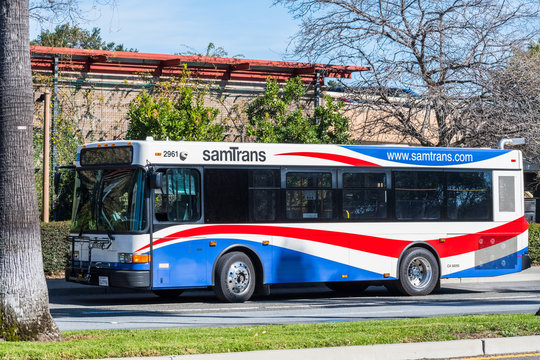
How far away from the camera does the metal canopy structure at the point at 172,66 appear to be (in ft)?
80.2

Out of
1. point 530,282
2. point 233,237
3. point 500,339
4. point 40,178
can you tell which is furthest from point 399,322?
point 40,178

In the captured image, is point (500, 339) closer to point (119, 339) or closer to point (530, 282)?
point (119, 339)

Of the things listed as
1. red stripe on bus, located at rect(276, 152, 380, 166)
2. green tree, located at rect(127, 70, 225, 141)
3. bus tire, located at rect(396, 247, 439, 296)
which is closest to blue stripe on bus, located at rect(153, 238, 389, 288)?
bus tire, located at rect(396, 247, 439, 296)

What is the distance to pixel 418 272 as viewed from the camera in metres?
18.7

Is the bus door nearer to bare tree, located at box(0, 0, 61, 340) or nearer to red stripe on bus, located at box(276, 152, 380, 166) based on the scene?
red stripe on bus, located at box(276, 152, 380, 166)

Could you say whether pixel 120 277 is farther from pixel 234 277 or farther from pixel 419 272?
pixel 419 272

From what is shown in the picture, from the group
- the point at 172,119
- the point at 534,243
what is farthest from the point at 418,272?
the point at 534,243

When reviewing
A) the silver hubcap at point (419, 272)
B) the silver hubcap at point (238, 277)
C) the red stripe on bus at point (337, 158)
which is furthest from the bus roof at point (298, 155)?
the silver hubcap at point (419, 272)

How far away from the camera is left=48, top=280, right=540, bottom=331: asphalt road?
13.5m

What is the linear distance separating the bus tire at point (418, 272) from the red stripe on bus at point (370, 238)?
0.23 meters

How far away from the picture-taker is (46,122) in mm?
21609

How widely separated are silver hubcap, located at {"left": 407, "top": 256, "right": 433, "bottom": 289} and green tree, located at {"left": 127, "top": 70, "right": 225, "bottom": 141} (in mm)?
7467

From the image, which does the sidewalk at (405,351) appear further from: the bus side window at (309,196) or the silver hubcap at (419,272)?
the silver hubcap at (419,272)

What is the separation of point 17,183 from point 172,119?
13.1 m
